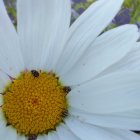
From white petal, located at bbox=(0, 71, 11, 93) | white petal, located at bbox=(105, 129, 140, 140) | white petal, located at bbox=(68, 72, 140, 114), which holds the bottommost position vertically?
white petal, located at bbox=(105, 129, 140, 140)

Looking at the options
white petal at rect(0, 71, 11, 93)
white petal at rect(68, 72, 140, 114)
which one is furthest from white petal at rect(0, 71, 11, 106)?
white petal at rect(68, 72, 140, 114)

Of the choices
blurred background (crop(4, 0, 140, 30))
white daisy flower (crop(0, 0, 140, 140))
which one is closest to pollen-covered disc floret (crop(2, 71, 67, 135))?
white daisy flower (crop(0, 0, 140, 140))

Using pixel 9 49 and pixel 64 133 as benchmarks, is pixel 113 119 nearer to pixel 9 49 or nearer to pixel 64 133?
pixel 64 133

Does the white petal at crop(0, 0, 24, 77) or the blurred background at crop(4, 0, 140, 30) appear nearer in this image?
the white petal at crop(0, 0, 24, 77)

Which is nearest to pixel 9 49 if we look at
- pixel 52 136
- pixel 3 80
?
pixel 3 80

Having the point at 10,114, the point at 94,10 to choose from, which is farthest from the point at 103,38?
the point at 10,114

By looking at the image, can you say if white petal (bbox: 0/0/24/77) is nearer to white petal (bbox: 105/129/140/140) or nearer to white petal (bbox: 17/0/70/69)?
white petal (bbox: 17/0/70/69)

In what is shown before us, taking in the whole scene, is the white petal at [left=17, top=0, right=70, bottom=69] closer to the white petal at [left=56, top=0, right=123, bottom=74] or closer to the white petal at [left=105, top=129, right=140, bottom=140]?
the white petal at [left=56, top=0, right=123, bottom=74]

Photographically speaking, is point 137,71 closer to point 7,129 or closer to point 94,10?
point 94,10

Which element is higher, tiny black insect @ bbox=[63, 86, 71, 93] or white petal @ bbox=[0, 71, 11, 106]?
white petal @ bbox=[0, 71, 11, 106]
